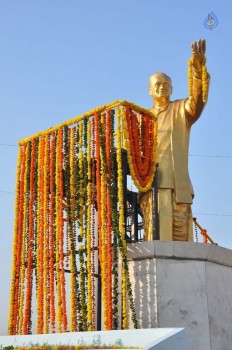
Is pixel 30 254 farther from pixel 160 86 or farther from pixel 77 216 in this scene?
pixel 160 86

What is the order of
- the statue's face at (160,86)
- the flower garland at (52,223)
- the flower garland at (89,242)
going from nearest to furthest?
the flower garland at (89,242) < the flower garland at (52,223) < the statue's face at (160,86)

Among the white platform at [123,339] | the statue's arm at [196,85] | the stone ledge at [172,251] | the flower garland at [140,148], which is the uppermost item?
the statue's arm at [196,85]

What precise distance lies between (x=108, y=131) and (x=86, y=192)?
1.35 m

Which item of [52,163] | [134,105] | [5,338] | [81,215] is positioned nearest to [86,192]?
[81,215]

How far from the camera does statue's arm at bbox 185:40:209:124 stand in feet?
35.5

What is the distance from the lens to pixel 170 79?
12156 millimetres

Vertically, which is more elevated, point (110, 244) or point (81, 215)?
point (81, 215)

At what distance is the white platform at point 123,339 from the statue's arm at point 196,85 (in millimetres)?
5291

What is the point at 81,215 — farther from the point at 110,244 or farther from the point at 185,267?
the point at 185,267

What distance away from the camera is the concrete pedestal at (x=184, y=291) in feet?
30.7

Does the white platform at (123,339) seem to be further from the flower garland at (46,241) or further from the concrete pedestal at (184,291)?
the concrete pedestal at (184,291)

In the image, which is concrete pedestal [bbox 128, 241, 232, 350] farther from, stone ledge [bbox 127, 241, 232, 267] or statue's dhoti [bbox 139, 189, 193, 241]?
statue's dhoti [bbox 139, 189, 193, 241]

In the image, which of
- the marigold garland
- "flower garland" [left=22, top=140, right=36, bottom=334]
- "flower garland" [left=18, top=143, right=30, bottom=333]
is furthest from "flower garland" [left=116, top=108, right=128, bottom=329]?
"flower garland" [left=18, top=143, right=30, bottom=333]

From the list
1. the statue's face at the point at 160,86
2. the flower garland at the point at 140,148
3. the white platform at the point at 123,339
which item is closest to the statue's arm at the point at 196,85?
the statue's face at the point at 160,86
